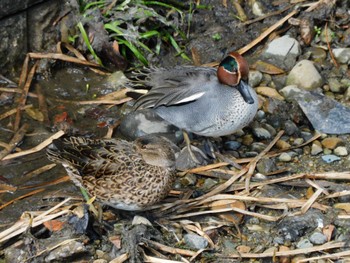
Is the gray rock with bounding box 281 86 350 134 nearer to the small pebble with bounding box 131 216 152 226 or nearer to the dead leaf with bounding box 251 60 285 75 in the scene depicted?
the dead leaf with bounding box 251 60 285 75

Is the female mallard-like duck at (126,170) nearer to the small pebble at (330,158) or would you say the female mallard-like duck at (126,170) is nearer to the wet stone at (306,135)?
the small pebble at (330,158)

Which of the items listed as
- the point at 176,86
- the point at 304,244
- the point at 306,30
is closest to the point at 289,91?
the point at 306,30

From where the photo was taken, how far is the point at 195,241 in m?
5.05

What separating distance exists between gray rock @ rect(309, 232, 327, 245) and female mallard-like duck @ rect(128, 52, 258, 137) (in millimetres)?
1233

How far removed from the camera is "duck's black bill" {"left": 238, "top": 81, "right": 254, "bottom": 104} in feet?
19.4

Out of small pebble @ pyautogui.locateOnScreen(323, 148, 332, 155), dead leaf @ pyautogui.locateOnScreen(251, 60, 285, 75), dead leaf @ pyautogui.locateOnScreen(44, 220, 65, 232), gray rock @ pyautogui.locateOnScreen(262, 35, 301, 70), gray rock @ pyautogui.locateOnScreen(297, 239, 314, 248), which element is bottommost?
gray rock @ pyautogui.locateOnScreen(297, 239, 314, 248)

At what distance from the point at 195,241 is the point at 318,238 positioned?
83 centimetres

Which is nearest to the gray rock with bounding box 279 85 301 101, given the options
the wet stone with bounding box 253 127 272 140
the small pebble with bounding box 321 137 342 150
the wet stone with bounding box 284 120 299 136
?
the wet stone with bounding box 284 120 299 136

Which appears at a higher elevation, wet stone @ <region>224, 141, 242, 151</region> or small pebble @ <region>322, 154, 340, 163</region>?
wet stone @ <region>224, 141, 242, 151</region>

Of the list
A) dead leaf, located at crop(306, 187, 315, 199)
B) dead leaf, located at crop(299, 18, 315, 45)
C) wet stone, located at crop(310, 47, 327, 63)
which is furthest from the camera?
dead leaf, located at crop(299, 18, 315, 45)

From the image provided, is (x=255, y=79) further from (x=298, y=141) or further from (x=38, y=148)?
(x=38, y=148)

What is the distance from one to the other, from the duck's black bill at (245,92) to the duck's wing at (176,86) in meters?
0.24

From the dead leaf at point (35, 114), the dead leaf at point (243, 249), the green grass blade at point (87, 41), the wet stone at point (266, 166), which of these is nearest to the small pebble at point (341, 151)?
the wet stone at point (266, 166)

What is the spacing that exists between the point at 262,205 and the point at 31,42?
2.96m
